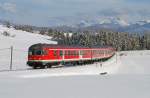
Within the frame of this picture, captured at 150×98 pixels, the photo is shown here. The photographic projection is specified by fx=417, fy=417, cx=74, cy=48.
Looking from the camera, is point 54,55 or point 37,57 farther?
point 54,55

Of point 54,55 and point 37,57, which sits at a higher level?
point 54,55

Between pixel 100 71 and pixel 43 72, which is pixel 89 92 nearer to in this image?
pixel 43 72

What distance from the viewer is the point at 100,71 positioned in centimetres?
5469

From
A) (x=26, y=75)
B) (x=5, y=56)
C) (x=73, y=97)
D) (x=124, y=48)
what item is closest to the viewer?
(x=73, y=97)

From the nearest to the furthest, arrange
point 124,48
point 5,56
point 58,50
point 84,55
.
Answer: point 58,50
point 84,55
point 5,56
point 124,48

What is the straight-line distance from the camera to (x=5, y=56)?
9106cm

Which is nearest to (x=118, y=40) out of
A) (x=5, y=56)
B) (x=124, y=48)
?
(x=124, y=48)

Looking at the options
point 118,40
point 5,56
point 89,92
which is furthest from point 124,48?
point 89,92

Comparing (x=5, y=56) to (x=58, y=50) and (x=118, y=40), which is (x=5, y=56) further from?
(x=118, y=40)

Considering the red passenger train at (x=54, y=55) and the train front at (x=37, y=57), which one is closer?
the train front at (x=37, y=57)

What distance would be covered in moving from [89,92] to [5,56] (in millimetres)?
69287

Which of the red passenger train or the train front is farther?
the red passenger train

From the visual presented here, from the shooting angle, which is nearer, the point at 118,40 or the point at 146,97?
the point at 146,97

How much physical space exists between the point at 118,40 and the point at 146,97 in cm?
15532
